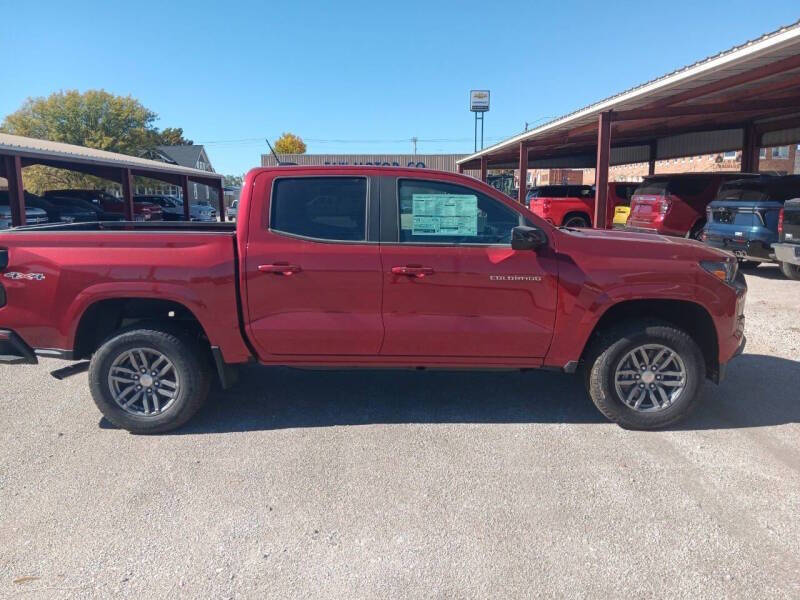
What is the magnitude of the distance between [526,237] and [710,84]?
33.6 feet

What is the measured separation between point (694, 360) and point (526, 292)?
137 cm

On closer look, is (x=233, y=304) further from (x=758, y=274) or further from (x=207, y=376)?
(x=758, y=274)

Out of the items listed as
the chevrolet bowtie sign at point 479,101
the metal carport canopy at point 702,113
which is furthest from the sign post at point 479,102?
the metal carport canopy at point 702,113

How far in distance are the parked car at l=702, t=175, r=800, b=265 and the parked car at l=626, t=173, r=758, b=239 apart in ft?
6.44

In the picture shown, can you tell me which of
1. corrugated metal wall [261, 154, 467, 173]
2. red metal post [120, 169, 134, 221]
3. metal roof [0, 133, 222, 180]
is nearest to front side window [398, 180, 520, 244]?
metal roof [0, 133, 222, 180]

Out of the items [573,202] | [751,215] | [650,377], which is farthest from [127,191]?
[650,377]

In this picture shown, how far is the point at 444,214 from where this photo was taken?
451 cm

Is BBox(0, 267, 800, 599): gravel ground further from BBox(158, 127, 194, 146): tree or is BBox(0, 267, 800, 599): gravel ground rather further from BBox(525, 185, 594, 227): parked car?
→ BBox(158, 127, 194, 146): tree

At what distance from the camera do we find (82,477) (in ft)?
12.7

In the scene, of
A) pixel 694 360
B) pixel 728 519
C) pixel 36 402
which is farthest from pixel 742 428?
pixel 36 402

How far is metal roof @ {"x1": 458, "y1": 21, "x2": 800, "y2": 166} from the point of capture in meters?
8.74

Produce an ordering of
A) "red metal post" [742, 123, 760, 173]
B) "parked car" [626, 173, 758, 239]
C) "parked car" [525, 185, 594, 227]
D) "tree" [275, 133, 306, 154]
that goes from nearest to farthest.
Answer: "parked car" [626, 173, 758, 239] < "red metal post" [742, 123, 760, 173] < "parked car" [525, 185, 594, 227] < "tree" [275, 133, 306, 154]

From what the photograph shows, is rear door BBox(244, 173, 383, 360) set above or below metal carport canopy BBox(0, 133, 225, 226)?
below

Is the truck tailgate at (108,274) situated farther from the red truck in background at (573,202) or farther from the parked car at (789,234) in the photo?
the red truck in background at (573,202)
